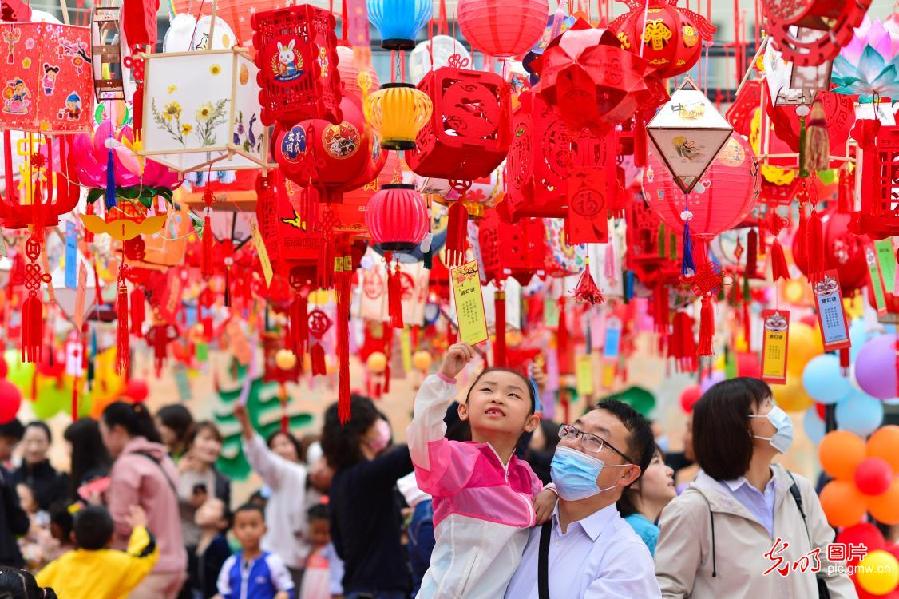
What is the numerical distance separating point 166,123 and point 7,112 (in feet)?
1.83

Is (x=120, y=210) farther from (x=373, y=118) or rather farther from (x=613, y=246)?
(x=613, y=246)

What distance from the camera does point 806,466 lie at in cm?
1267

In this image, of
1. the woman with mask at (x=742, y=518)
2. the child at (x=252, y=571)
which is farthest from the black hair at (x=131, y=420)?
the woman with mask at (x=742, y=518)

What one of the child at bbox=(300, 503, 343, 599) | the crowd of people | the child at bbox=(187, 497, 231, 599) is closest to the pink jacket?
the crowd of people

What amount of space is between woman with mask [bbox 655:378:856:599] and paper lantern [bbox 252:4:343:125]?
160 cm

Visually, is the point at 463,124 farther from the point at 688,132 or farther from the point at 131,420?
the point at 131,420

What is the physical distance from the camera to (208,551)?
8.27 m

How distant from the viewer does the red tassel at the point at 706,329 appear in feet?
18.9

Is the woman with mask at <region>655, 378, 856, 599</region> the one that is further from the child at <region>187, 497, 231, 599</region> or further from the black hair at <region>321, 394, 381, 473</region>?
the child at <region>187, 497, 231, 599</region>

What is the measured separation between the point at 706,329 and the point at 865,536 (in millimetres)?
2445

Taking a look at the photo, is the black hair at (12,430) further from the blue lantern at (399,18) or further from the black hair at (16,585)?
the blue lantern at (399,18)

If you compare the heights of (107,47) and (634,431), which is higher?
(107,47)

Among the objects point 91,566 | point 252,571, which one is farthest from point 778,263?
point 91,566

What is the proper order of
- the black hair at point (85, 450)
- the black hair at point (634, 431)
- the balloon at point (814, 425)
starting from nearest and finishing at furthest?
1. the black hair at point (634, 431)
2. the black hair at point (85, 450)
3. the balloon at point (814, 425)
